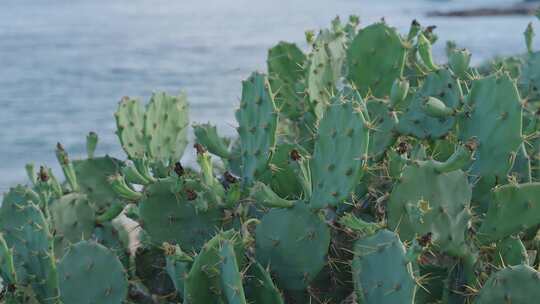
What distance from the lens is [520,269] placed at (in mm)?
2105

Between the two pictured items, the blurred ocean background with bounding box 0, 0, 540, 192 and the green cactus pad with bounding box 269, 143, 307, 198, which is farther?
the blurred ocean background with bounding box 0, 0, 540, 192

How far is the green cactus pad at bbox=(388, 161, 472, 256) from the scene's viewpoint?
7.20ft

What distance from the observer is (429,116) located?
276 centimetres

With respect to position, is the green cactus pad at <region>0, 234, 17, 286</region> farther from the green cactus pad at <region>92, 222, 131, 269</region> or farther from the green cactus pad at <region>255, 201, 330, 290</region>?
the green cactus pad at <region>255, 201, 330, 290</region>

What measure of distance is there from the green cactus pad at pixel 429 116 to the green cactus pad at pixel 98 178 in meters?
1.22

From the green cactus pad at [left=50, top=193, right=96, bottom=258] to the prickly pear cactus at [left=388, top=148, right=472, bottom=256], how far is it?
1330 mm

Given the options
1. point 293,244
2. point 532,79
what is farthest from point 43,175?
point 532,79

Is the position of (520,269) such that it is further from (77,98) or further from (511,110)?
(77,98)

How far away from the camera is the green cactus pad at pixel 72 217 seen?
123 inches

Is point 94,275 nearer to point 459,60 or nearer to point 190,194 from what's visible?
point 190,194

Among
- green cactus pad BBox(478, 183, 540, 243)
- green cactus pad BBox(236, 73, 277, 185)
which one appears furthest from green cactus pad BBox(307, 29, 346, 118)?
green cactus pad BBox(478, 183, 540, 243)

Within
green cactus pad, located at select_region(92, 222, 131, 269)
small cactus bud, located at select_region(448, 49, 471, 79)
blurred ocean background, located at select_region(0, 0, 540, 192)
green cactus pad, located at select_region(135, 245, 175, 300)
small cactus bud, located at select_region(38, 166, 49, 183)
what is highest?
small cactus bud, located at select_region(448, 49, 471, 79)

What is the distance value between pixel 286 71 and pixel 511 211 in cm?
171

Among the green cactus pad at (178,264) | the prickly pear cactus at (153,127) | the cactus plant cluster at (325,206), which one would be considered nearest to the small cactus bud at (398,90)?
the cactus plant cluster at (325,206)
